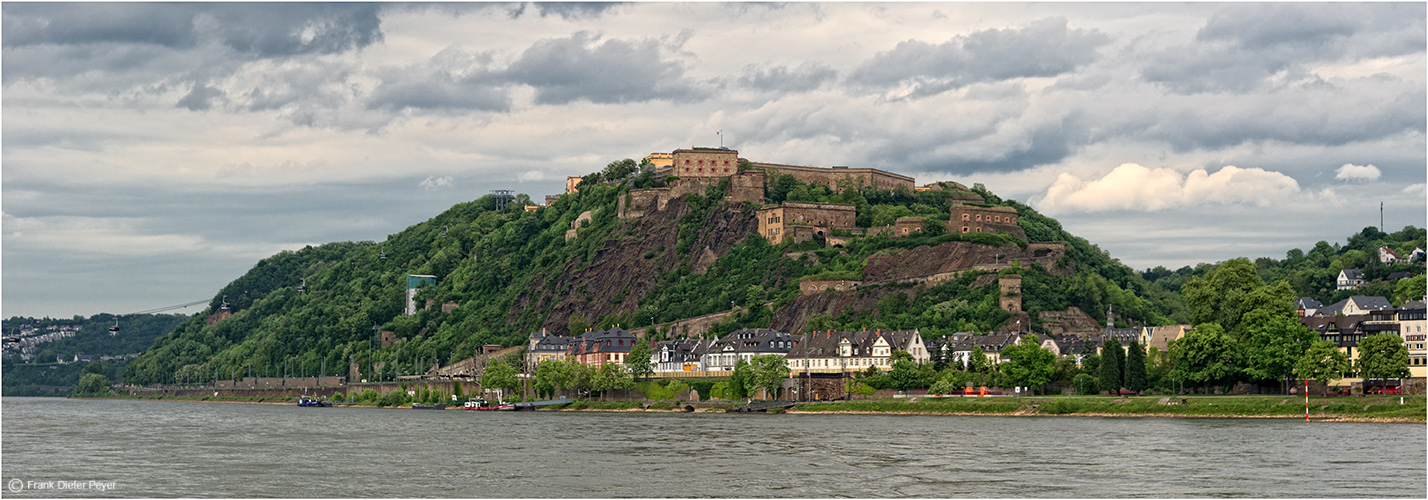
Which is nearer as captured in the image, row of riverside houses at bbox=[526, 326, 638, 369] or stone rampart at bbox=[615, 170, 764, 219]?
row of riverside houses at bbox=[526, 326, 638, 369]

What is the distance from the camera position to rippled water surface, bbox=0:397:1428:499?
4572 cm

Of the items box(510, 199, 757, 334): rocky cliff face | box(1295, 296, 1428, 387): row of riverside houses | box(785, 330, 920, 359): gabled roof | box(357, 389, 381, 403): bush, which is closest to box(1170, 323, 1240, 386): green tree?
box(1295, 296, 1428, 387): row of riverside houses

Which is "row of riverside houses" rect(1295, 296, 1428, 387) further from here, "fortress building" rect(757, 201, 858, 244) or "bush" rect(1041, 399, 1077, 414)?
"fortress building" rect(757, 201, 858, 244)

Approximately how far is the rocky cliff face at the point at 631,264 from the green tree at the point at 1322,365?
101 metres

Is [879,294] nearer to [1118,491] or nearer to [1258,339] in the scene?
[1258,339]

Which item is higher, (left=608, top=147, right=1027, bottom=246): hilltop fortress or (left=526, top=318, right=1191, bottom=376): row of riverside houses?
(left=608, top=147, right=1027, bottom=246): hilltop fortress

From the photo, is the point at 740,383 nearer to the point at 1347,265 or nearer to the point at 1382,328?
the point at 1382,328

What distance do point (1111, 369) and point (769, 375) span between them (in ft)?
92.8

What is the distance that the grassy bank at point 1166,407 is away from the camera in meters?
75.4

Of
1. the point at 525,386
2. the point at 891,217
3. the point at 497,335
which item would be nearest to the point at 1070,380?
the point at 525,386

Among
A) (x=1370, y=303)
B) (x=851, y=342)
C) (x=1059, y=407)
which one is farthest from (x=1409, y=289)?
(x=1059, y=407)

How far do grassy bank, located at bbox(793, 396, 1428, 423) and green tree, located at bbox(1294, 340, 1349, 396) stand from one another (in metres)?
2.11

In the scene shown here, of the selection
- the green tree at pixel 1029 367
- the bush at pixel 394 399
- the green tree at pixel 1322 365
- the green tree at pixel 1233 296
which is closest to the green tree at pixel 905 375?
the green tree at pixel 1029 367

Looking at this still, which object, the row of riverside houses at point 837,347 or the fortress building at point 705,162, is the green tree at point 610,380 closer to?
the row of riverside houses at point 837,347
